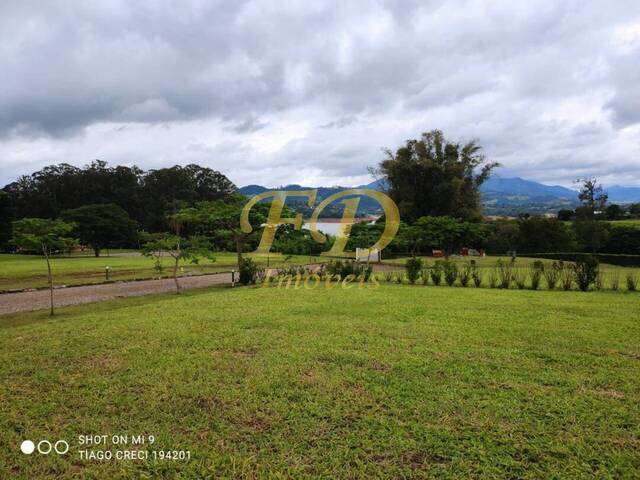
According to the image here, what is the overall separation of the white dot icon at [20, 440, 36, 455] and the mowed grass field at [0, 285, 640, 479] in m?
0.04

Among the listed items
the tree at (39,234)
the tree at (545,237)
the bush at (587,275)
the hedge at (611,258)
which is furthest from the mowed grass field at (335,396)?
the tree at (545,237)

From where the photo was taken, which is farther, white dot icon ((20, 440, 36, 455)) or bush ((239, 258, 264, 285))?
bush ((239, 258, 264, 285))

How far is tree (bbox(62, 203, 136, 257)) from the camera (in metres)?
35.2

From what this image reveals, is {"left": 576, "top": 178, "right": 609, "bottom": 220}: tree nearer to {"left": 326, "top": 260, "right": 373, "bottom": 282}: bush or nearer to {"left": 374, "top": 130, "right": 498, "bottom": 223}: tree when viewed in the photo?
{"left": 374, "top": 130, "right": 498, "bottom": 223}: tree

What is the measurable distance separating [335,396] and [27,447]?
2.36 m

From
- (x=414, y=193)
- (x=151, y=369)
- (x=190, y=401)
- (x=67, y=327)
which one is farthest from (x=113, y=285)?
(x=414, y=193)

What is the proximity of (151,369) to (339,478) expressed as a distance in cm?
268

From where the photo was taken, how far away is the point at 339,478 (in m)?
2.46

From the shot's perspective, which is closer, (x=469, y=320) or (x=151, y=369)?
(x=151, y=369)

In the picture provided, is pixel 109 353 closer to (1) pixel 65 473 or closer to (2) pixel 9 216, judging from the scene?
(1) pixel 65 473

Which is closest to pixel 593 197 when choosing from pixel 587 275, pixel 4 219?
pixel 587 275

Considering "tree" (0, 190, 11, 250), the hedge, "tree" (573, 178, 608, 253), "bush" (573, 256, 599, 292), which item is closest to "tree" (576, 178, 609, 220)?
"tree" (573, 178, 608, 253)

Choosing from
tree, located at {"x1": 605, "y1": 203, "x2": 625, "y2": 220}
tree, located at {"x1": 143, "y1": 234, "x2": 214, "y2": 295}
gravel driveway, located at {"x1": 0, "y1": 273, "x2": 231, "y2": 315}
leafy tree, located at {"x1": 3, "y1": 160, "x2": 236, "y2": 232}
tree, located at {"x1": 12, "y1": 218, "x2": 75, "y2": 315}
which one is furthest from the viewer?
leafy tree, located at {"x1": 3, "y1": 160, "x2": 236, "y2": 232}

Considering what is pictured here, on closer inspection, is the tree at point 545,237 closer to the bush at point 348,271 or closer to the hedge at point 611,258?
the hedge at point 611,258
